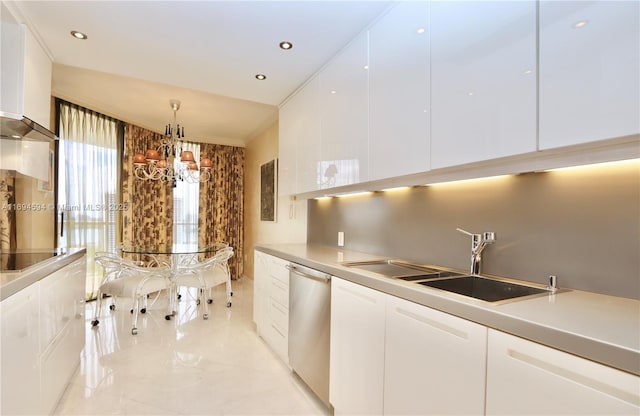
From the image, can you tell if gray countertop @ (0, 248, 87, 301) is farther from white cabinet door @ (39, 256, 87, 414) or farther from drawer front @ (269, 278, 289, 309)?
drawer front @ (269, 278, 289, 309)

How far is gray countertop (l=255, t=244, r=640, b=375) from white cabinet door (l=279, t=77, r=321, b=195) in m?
1.63

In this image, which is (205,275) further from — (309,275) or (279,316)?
(309,275)

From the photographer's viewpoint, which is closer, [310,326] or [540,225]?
[540,225]

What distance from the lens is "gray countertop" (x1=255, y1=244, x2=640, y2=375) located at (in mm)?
741

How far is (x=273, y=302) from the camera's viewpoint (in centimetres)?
277

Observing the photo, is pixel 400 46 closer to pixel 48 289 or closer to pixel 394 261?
pixel 394 261

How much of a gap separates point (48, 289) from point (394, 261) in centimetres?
208

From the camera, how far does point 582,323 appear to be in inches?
34.2

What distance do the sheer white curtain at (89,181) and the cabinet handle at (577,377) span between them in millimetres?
4786

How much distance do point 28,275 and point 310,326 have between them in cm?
156

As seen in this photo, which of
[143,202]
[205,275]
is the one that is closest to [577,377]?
[205,275]

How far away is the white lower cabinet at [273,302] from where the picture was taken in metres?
2.53

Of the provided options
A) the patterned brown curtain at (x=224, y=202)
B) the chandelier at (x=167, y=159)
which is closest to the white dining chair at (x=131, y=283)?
the chandelier at (x=167, y=159)

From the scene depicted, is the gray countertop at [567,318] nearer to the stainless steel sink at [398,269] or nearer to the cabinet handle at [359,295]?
the cabinet handle at [359,295]
